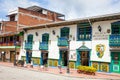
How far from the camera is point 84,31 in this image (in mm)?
23297

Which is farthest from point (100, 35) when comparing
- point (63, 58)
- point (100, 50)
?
point (63, 58)

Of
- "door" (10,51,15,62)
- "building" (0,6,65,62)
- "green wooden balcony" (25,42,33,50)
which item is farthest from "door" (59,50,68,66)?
"door" (10,51,15,62)

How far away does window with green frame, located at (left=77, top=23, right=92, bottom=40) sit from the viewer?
2283 cm

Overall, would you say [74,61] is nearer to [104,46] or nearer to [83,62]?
[83,62]

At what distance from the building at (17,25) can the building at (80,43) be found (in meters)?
4.31

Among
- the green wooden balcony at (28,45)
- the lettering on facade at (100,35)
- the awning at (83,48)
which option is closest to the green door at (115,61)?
the lettering on facade at (100,35)

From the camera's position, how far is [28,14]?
148 feet

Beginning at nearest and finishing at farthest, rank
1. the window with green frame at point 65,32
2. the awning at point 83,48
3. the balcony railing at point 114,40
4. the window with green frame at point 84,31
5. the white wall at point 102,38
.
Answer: the balcony railing at point 114,40 < the white wall at point 102,38 < the window with green frame at point 84,31 < the awning at point 83,48 < the window with green frame at point 65,32

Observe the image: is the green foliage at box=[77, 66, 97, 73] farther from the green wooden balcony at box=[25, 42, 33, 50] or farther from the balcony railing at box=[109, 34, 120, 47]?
the green wooden balcony at box=[25, 42, 33, 50]

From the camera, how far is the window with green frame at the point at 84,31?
2283 cm

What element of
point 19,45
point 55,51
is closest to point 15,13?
point 19,45

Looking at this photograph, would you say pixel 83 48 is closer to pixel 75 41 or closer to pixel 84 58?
pixel 84 58

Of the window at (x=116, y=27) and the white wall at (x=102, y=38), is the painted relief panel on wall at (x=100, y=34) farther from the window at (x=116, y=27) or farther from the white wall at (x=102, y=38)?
the window at (x=116, y=27)

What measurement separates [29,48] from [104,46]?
14304mm
